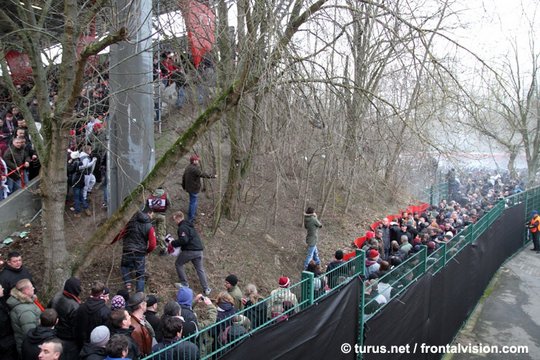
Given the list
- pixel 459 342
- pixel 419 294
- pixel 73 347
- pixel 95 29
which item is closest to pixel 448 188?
pixel 459 342

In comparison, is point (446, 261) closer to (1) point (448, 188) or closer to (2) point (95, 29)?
(2) point (95, 29)

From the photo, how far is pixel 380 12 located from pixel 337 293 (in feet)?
12.6

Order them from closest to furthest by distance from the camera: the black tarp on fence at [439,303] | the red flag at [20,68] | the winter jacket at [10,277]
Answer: the winter jacket at [10,277] < the black tarp on fence at [439,303] < the red flag at [20,68]

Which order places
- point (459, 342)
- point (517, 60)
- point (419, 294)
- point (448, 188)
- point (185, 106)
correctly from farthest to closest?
point (517, 60)
point (448, 188)
point (185, 106)
point (459, 342)
point (419, 294)

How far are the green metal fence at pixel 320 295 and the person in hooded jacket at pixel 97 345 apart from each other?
47 centimetres

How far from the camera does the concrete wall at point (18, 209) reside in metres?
8.64

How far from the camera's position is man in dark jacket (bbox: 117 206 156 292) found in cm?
707

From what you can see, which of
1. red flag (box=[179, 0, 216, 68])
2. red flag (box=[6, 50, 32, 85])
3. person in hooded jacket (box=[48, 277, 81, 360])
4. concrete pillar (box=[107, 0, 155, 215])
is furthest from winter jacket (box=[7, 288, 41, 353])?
red flag (box=[6, 50, 32, 85])

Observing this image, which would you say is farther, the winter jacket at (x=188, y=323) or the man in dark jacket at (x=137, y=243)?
the man in dark jacket at (x=137, y=243)

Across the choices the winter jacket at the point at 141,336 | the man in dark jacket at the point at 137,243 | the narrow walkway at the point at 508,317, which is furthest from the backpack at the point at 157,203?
the narrow walkway at the point at 508,317

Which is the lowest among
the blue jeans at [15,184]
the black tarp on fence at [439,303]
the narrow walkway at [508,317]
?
the narrow walkway at [508,317]

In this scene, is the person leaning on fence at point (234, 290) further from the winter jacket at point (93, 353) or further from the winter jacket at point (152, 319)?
the winter jacket at point (93, 353)

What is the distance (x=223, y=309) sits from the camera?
5.17 metres

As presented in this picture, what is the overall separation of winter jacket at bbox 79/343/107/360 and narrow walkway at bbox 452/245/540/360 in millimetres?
Answer: 6392
